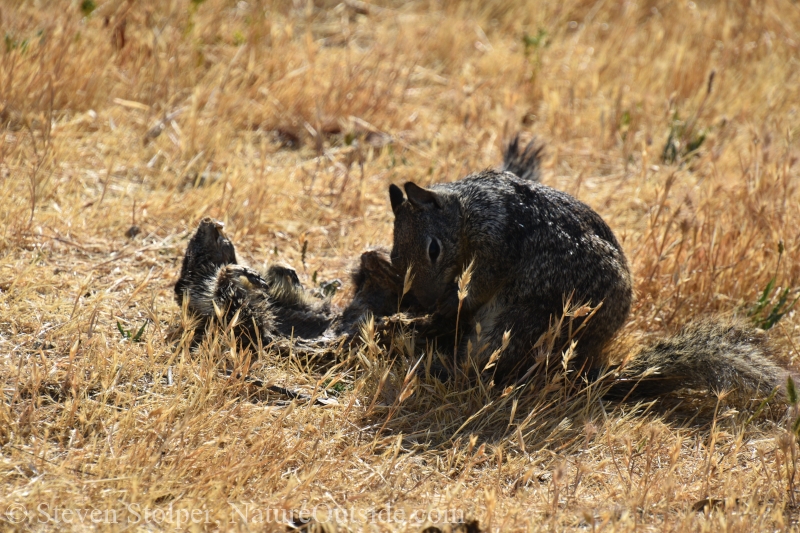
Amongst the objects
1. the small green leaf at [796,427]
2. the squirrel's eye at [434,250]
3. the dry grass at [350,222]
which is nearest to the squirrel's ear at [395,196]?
the squirrel's eye at [434,250]

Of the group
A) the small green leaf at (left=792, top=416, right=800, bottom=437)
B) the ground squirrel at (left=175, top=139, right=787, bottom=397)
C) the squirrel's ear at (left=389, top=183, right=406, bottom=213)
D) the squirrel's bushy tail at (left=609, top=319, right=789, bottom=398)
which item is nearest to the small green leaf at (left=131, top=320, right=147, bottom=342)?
the ground squirrel at (left=175, top=139, right=787, bottom=397)

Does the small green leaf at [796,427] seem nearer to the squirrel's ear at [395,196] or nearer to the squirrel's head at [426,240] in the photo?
the squirrel's head at [426,240]

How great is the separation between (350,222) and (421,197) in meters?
1.22

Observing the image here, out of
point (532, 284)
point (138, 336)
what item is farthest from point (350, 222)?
point (138, 336)

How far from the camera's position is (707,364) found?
3.73 m

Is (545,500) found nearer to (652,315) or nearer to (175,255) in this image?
(652,315)

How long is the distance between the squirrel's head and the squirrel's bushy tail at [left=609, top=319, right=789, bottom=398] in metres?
Answer: 1.04

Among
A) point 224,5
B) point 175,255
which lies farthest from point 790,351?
point 224,5

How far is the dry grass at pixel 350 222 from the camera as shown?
9.79 feet

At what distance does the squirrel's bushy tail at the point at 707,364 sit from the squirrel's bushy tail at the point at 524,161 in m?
1.39

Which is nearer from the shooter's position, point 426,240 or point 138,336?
point 138,336

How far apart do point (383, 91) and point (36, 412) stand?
420cm

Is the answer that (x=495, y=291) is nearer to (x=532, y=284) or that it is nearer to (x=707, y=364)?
(x=532, y=284)

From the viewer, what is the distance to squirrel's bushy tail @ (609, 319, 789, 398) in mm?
3656
